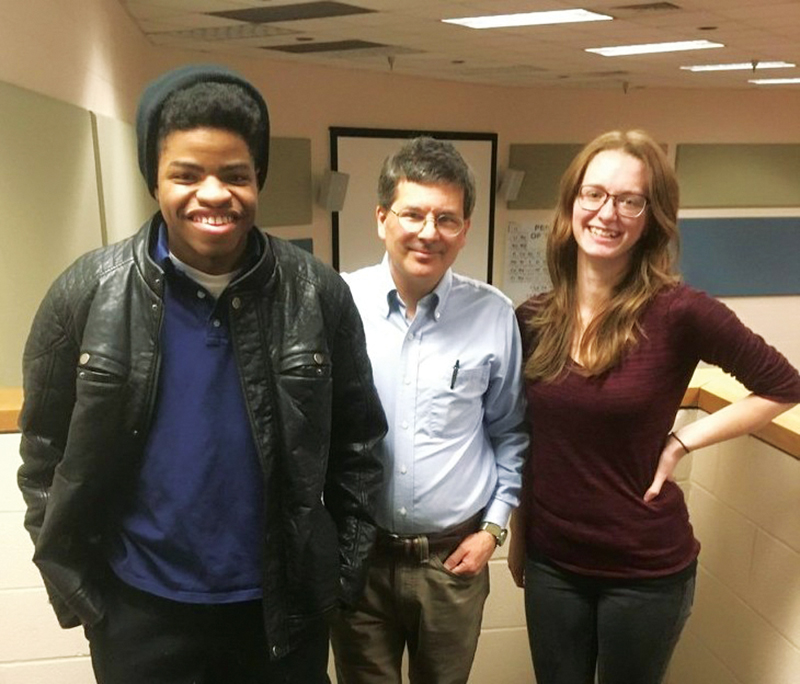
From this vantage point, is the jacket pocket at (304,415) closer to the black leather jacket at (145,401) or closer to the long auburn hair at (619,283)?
the black leather jacket at (145,401)

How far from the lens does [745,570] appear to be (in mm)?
1715

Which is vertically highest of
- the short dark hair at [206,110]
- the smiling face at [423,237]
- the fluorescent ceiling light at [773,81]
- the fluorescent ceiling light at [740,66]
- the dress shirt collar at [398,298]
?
the fluorescent ceiling light at [740,66]

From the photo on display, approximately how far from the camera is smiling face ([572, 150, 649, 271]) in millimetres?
1354

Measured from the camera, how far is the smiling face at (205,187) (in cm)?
100

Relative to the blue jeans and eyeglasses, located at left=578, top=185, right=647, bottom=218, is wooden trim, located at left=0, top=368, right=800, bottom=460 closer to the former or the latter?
the blue jeans

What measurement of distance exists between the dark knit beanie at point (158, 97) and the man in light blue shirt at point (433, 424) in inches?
15.0

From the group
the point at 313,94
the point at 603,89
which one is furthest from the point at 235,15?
the point at 603,89

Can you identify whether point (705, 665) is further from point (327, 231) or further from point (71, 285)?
point (327, 231)

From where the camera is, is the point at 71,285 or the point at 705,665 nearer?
the point at 71,285

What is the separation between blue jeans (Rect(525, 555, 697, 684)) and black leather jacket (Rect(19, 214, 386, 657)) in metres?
0.50

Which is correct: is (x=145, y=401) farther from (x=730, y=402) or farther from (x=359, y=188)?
(x=359, y=188)

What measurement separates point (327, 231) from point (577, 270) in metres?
4.83

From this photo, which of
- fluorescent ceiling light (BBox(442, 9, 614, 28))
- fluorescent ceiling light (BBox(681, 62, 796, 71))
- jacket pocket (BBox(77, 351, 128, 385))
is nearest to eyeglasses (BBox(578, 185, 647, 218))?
jacket pocket (BBox(77, 351, 128, 385))

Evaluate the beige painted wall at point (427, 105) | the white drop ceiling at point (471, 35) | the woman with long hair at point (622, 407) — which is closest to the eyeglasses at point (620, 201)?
the woman with long hair at point (622, 407)
